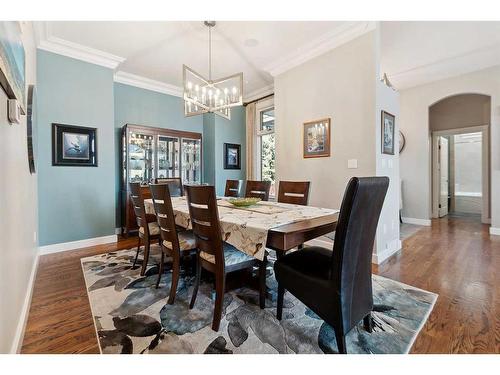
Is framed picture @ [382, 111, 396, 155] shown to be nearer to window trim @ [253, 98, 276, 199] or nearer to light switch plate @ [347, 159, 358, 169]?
light switch plate @ [347, 159, 358, 169]

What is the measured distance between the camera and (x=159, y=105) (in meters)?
4.89

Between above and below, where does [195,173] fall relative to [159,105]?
below

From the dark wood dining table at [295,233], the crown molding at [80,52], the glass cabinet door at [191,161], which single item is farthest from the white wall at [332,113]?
the crown molding at [80,52]

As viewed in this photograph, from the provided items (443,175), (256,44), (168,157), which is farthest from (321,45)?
(443,175)

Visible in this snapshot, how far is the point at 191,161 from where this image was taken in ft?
16.4

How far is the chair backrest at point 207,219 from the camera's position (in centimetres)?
151

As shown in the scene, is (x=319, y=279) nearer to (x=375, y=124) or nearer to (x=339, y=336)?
(x=339, y=336)

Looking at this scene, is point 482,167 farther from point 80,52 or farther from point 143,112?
point 80,52

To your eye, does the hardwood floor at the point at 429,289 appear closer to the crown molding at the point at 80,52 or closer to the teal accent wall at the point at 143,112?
the teal accent wall at the point at 143,112

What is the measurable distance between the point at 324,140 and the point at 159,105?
11.1ft

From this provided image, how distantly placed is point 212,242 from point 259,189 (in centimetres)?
149

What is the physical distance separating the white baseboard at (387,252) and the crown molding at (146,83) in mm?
4607

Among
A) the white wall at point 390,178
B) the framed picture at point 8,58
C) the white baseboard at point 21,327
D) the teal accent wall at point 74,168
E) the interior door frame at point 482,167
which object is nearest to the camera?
the framed picture at point 8,58
